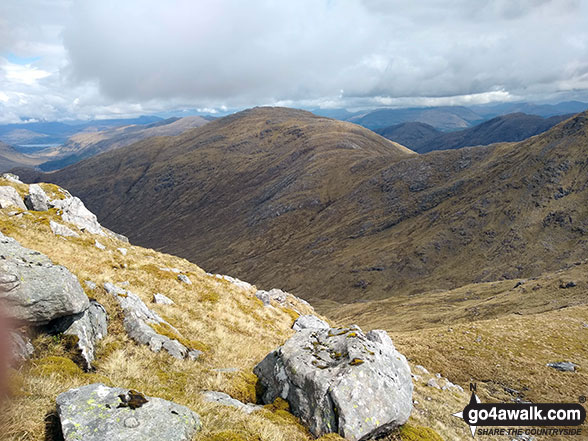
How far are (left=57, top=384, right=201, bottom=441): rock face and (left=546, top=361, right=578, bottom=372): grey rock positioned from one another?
130 feet

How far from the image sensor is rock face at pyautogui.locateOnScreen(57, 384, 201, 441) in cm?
650

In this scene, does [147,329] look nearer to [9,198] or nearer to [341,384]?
[341,384]

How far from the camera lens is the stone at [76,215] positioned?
35.8 meters

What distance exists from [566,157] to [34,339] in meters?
245

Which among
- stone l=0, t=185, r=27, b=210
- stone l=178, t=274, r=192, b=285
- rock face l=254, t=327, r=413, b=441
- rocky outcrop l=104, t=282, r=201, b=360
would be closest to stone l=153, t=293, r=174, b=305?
rocky outcrop l=104, t=282, r=201, b=360

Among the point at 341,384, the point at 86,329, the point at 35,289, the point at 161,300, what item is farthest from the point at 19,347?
Answer: the point at 161,300

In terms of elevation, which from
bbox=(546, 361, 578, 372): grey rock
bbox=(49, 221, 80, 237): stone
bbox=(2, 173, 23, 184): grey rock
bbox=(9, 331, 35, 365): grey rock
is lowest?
bbox=(546, 361, 578, 372): grey rock

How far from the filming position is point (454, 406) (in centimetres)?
2202

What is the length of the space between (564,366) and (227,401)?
38.4 m

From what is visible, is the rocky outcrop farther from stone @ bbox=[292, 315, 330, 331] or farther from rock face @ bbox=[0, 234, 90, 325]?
stone @ bbox=[292, 315, 330, 331]

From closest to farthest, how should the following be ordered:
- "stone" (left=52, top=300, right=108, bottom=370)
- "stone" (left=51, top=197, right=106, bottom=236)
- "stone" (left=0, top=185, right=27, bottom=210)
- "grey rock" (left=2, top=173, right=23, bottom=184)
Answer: "stone" (left=52, top=300, right=108, bottom=370) < "stone" (left=0, top=185, right=27, bottom=210) < "stone" (left=51, top=197, right=106, bottom=236) < "grey rock" (left=2, top=173, right=23, bottom=184)

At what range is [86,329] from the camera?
37.2ft

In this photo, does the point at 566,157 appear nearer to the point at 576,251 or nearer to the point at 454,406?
the point at 576,251

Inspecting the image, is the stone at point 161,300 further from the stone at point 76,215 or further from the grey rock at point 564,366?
the grey rock at point 564,366
